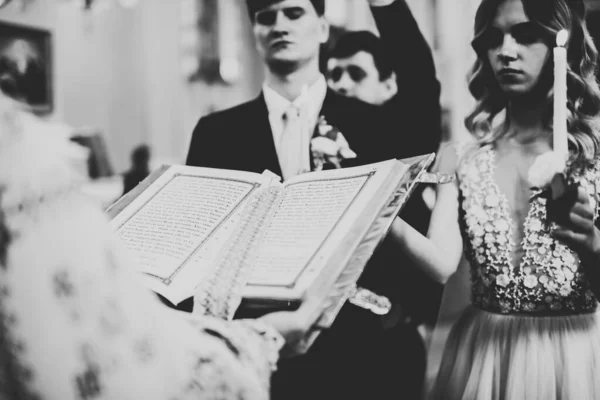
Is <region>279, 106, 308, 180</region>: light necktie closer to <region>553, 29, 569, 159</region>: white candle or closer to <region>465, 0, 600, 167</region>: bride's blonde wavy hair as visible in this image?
<region>465, 0, 600, 167</region>: bride's blonde wavy hair

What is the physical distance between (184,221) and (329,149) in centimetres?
48

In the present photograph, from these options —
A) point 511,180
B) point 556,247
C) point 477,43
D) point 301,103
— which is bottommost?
point 556,247

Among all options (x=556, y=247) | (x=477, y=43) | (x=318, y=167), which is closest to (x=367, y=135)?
(x=318, y=167)

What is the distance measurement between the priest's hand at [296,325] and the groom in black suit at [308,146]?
56 cm

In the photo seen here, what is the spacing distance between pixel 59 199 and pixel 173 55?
2.97 ft

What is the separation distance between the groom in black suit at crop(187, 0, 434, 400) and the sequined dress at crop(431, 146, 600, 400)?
186 millimetres

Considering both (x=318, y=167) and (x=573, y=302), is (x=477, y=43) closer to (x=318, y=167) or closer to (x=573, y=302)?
(x=318, y=167)

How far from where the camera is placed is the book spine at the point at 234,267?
68 centimetres

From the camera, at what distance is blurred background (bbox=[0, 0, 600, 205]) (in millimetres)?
1255

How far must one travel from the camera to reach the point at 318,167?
1.18m

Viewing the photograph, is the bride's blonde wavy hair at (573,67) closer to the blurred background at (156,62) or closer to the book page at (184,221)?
the blurred background at (156,62)

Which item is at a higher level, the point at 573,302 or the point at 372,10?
the point at 372,10

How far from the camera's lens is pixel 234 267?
71 cm

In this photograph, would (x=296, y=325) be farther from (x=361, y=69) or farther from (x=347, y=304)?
(x=361, y=69)
